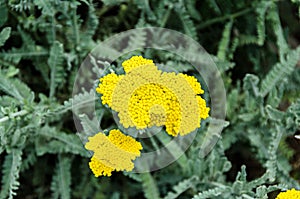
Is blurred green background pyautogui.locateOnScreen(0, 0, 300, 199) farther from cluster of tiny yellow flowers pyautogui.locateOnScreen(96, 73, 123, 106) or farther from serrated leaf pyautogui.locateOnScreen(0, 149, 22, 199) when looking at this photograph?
cluster of tiny yellow flowers pyautogui.locateOnScreen(96, 73, 123, 106)

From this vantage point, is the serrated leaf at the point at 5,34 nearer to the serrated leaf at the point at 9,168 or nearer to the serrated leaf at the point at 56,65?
the serrated leaf at the point at 56,65

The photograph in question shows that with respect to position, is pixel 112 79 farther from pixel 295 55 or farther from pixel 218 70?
pixel 295 55

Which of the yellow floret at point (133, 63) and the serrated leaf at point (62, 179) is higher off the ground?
the yellow floret at point (133, 63)

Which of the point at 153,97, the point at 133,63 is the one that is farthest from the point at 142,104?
the point at 133,63

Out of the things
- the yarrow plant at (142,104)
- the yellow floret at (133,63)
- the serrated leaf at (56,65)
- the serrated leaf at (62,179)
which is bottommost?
the serrated leaf at (62,179)

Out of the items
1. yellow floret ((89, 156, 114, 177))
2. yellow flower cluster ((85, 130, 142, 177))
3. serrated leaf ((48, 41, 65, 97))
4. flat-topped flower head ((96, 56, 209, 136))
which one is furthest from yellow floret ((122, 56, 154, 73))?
serrated leaf ((48, 41, 65, 97))

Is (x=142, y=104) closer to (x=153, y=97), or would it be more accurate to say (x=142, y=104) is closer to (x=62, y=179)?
(x=153, y=97)

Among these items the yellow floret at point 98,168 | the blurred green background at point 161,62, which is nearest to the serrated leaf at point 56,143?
the blurred green background at point 161,62

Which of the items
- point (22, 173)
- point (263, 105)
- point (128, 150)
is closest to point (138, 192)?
point (22, 173)

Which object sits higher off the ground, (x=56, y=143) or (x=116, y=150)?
(x=116, y=150)
